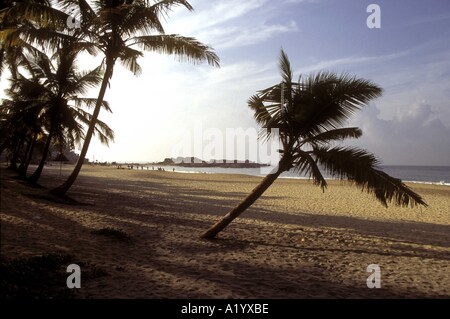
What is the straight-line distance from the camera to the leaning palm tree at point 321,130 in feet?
21.2

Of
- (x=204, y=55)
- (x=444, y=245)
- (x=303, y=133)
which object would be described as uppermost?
(x=204, y=55)

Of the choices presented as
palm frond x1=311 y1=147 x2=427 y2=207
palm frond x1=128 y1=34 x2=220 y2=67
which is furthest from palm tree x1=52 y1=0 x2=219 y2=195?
palm frond x1=311 y1=147 x2=427 y2=207

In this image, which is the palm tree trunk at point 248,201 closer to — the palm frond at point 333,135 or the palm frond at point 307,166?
the palm frond at point 307,166

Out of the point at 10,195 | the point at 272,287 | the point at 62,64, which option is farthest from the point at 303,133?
the point at 62,64

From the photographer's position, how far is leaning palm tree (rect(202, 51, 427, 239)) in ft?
21.2

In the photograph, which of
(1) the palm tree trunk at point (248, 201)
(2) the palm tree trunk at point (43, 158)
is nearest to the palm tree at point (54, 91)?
(2) the palm tree trunk at point (43, 158)

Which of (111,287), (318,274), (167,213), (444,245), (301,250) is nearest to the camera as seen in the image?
(111,287)

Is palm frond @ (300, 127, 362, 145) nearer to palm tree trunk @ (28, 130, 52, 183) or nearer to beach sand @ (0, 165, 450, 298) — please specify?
beach sand @ (0, 165, 450, 298)

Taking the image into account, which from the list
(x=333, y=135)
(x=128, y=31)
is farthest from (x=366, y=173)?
(x=128, y=31)

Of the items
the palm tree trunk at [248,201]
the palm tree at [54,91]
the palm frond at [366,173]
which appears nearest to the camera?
the palm frond at [366,173]

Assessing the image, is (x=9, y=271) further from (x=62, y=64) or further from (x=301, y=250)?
(x=62, y=64)

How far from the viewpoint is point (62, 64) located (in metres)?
13.7
